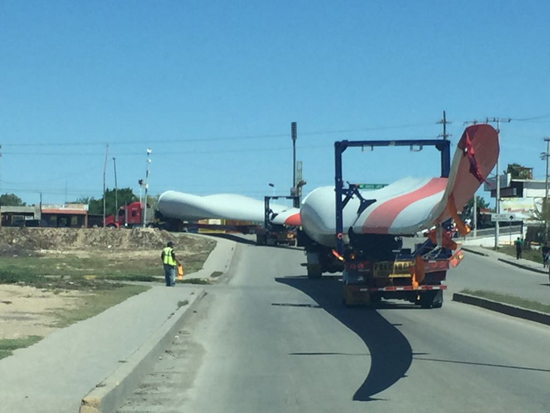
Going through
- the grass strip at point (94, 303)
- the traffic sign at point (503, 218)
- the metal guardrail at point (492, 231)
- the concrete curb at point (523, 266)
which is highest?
the traffic sign at point (503, 218)

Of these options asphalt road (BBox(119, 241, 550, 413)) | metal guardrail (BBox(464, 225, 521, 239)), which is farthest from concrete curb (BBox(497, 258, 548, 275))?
asphalt road (BBox(119, 241, 550, 413))

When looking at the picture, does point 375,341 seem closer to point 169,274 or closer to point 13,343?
point 13,343

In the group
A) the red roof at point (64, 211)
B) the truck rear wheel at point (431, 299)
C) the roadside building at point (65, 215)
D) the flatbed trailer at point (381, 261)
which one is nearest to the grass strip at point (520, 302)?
the truck rear wheel at point (431, 299)

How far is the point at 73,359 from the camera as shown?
10.9 m

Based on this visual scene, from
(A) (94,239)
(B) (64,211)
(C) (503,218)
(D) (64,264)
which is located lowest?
(D) (64,264)

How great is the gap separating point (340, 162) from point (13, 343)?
40.2 ft

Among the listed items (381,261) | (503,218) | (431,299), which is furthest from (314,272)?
(503,218)

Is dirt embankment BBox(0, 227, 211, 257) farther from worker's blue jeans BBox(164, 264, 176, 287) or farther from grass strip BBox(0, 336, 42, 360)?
grass strip BBox(0, 336, 42, 360)

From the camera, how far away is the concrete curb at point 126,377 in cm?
811

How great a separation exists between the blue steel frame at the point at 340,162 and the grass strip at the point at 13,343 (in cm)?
1038

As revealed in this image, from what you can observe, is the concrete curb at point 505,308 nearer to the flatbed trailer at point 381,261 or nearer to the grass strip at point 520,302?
the grass strip at point 520,302

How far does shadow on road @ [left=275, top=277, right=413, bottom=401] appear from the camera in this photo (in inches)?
414

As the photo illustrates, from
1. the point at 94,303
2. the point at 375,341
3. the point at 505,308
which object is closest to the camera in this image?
the point at 375,341

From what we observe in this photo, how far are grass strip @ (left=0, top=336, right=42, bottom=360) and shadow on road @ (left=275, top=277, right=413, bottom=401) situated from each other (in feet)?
15.5
